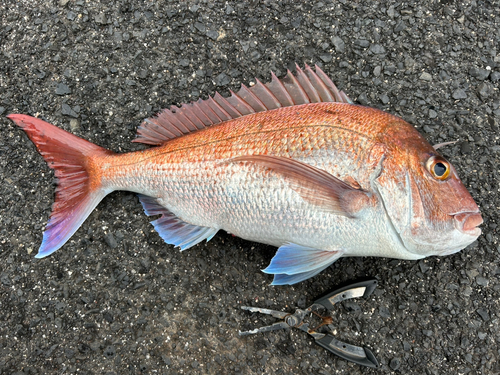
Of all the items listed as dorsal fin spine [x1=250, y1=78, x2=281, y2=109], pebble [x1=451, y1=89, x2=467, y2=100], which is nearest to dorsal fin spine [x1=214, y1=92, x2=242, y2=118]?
dorsal fin spine [x1=250, y1=78, x2=281, y2=109]

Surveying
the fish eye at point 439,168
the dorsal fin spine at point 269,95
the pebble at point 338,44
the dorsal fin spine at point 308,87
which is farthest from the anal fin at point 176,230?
the pebble at point 338,44

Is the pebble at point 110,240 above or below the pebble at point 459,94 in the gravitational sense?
below

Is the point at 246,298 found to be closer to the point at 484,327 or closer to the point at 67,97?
the point at 484,327

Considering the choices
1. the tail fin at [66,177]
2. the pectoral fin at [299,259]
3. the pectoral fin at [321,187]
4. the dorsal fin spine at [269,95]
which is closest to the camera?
the pectoral fin at [321,187]

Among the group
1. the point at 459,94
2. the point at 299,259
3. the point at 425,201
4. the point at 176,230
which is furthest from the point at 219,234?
the point at 459,94

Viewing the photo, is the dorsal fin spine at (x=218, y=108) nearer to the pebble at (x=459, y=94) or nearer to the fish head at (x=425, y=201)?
the fish head at (x=425, y=201)

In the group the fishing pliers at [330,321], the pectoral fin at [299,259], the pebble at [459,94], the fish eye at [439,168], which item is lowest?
the fishing pliers at [330,321]

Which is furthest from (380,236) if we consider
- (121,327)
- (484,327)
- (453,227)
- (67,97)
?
(67,97)
